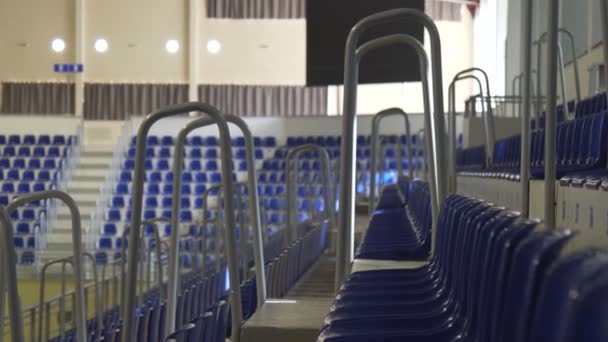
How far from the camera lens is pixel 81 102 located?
1538 centimetres

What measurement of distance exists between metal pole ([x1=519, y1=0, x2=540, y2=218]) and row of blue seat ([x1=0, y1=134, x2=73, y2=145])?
39.5 feet

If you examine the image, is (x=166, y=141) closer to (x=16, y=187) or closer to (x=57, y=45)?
(x=16, y=187)

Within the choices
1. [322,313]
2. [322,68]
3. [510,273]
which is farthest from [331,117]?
[510,273]

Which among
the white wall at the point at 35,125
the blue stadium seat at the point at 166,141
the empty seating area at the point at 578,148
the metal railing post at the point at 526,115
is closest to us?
the metal railing post at the point at 526,115

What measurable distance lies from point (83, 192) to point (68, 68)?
3296 mm

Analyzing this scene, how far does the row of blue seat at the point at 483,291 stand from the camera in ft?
1.60

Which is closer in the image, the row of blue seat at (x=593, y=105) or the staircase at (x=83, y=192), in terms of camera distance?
the row of blue seat at (x=593, y=105)

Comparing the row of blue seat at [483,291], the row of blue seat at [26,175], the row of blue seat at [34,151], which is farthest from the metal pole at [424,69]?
the row of blue seat at [34,151]

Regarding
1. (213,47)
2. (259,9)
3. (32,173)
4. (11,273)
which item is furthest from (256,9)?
(11,273)

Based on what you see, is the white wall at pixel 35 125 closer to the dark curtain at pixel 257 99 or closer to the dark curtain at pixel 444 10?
the dark curtain at pixel 257 99

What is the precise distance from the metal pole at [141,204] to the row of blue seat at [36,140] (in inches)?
463

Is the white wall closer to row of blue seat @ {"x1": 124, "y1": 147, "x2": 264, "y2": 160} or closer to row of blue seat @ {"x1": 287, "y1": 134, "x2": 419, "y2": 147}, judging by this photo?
row of blue seat @ {"x1": 124, "y1": 147, "x2": 264, "y2": 160}

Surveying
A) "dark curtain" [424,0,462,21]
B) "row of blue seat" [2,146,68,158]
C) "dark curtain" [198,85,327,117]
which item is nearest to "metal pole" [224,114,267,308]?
"row of blue seat" [2,146,68,158]

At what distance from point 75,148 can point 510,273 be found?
13.3m
